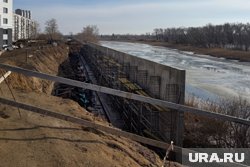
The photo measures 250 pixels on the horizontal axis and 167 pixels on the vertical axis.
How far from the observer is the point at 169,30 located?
188 meters

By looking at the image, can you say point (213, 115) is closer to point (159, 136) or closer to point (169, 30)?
point (159, 136)

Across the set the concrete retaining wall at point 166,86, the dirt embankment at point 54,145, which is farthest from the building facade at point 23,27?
the dirt embankment at point 54,145

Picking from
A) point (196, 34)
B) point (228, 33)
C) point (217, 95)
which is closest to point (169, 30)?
point (196, 34)

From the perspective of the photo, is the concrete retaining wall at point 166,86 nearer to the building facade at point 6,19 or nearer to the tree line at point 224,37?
the building facade at point 6,19

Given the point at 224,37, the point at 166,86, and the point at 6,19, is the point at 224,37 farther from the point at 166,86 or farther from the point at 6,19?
the point at 166,86

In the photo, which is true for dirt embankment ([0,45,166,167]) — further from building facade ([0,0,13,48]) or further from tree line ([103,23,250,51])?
tree line ([103,23,250,51])

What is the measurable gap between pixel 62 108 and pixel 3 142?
11.5ft

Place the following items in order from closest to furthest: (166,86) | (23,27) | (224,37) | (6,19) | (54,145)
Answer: (54,145), (166,86), (6,19), (224,37), (23,27)

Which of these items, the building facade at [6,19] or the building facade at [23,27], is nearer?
the building facade at [6,19]

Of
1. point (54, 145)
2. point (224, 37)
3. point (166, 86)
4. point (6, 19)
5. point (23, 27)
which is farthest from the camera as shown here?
point (23, 27)

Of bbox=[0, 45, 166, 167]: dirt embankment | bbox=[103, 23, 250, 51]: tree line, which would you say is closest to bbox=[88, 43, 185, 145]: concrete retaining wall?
bbox=[0, 45, 166, 167]: dirt embankment

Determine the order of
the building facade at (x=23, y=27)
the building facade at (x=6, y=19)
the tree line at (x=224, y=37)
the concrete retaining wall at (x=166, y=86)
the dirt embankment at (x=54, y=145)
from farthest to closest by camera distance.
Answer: the building facade at (x=23, y=27)
the tree line at (x=224, y=37)
the building facade at (x=6, y=19)
the concrete retaining wall at (x=166, y=86)
the dirt embankment at (x=54, y=145)

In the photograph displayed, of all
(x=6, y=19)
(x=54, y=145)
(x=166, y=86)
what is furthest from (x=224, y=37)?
(x=54, y=145)

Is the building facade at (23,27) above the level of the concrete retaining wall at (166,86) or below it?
above
